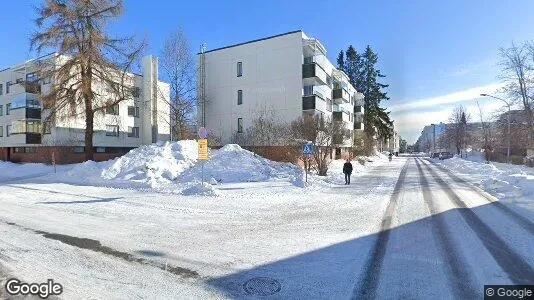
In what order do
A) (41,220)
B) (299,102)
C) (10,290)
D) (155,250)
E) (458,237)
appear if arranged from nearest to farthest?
(10,290) < (155,250) < (458,237) < (41,220) < (299,102)

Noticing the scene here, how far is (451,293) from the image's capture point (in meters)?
4.64

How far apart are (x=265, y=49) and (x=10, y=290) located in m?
32.3

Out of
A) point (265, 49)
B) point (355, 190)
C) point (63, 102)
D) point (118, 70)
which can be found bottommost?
point (355, 190)

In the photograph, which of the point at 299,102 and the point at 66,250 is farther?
the point at 299,102

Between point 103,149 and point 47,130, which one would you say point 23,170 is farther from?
point 103,149

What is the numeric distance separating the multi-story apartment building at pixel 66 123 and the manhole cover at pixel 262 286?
2742 cm

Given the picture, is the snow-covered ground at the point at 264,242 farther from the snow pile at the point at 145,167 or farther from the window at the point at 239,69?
the window at the point at 239,69

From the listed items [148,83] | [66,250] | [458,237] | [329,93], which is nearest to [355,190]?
[458,237]

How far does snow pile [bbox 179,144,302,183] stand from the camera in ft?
62.3

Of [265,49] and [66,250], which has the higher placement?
[265,49]

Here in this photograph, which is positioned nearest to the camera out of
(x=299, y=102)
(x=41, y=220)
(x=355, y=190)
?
(x=41, y=220)

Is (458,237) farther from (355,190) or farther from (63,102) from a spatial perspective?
(63,102)

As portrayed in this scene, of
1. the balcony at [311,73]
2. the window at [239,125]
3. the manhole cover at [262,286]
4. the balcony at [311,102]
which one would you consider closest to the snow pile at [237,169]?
the balcony at [311,102]

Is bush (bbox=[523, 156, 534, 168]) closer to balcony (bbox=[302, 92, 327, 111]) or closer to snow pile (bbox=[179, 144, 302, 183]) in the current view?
balcony (bbox=[302, 92, 327, 111])
